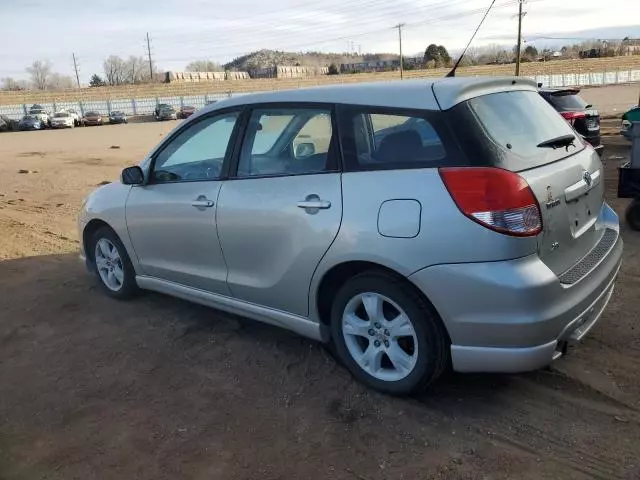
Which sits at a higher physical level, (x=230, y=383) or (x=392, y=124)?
(x=392, y=124)

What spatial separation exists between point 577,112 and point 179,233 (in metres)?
10.2

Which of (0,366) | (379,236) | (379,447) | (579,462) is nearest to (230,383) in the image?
(379,447)

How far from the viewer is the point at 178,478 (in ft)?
8.85

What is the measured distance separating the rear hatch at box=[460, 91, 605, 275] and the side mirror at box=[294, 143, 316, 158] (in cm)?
96

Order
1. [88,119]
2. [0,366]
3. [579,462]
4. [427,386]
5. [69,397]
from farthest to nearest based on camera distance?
[88,119]
[0,366]
[69,397]
[427,386]
[579,462]

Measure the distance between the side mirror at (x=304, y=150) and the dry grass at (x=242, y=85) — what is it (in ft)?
220

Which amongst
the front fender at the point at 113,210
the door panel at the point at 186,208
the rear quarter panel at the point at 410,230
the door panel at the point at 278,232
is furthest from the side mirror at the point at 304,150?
the front fender at the point at 113,210

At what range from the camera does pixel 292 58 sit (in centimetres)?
18238

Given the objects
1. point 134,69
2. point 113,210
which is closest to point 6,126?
→ point 113,210

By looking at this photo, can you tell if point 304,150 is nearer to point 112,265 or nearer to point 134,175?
point 134,175

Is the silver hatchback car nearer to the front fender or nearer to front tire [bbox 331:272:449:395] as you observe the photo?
front tire [bbox 331:272:449:395]

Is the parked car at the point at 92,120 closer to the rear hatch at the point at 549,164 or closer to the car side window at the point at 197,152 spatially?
the car side window at the point at 197,152

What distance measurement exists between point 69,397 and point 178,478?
1160mm

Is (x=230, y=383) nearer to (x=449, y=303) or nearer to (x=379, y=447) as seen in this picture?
(x=379, y=447)
